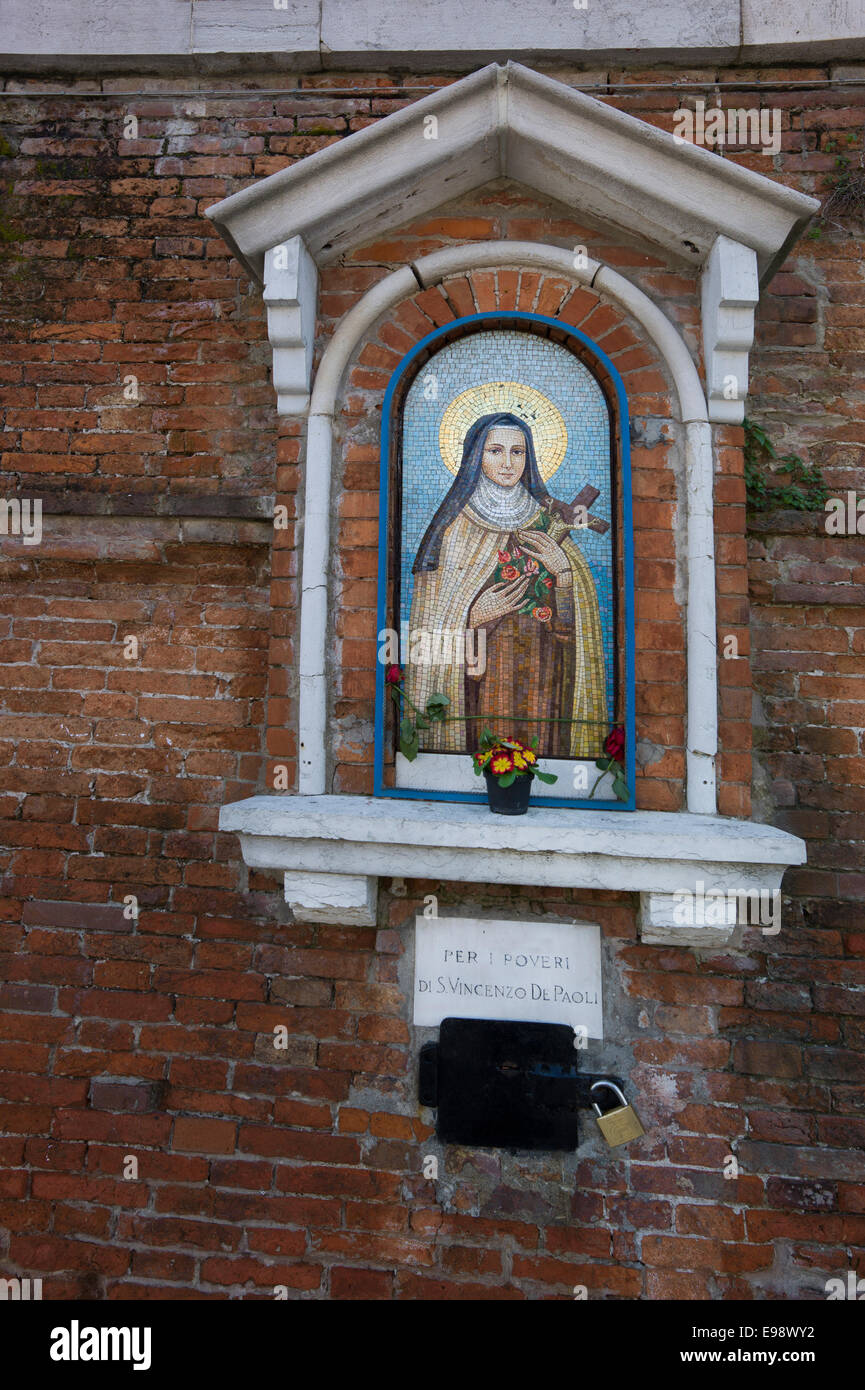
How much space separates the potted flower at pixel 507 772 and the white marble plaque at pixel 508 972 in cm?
43

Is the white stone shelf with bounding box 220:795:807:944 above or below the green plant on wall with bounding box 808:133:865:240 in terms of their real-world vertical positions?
below

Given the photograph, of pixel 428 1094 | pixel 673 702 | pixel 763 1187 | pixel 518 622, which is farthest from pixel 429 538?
pixel 763 1187

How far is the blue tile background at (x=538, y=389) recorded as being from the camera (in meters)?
2.42

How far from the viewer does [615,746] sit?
2.28 metres

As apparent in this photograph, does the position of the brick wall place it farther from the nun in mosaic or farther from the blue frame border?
the nun in mosaic

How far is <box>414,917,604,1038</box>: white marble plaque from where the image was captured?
230cm

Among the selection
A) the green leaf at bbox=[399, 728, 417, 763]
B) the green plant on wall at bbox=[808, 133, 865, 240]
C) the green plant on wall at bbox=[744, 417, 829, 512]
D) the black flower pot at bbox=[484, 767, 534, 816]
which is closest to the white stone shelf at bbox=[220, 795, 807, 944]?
the black flower pot at bbox=[484, 767, 534, 816]

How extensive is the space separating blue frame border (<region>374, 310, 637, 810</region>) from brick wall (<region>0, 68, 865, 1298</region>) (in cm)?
6

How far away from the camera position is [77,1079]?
98.2 inches

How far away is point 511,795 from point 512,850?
150mm

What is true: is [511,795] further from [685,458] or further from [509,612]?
[685,458]

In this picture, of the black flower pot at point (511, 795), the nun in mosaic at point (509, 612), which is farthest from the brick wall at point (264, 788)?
the black flower pot at point (511, 795)

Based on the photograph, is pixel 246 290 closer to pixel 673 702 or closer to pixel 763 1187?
pixel 673 702

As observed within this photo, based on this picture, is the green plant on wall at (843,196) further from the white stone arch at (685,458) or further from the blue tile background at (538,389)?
the blue tile background at (538,389)
